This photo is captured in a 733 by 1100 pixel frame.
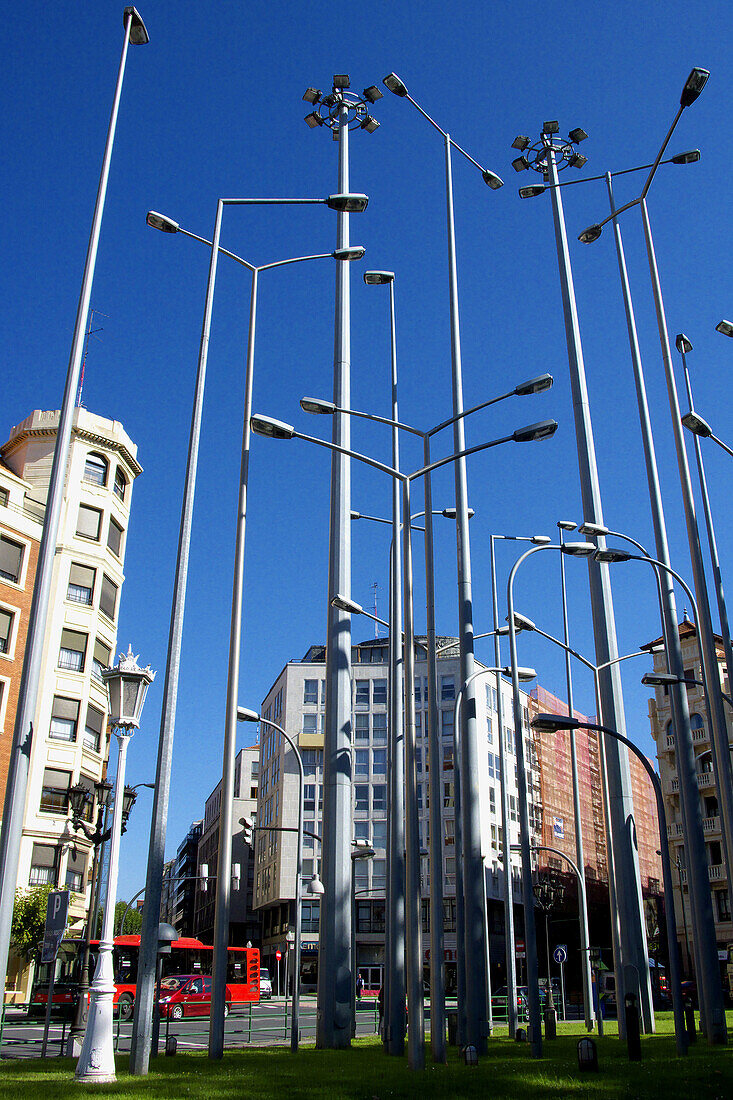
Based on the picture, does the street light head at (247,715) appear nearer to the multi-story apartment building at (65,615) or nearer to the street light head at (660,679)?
the street light head at (660,679)

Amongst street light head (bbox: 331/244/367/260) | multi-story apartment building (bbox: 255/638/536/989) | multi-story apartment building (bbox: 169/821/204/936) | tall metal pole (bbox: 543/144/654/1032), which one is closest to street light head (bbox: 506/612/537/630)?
tall metal pole (bbox: 543/144/654/1032)

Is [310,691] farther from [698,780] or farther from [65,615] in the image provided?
[65,615]

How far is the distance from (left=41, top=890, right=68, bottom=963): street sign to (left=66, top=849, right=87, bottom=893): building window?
26.7 m

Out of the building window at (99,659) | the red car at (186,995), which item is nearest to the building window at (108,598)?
the building window at (99,659)

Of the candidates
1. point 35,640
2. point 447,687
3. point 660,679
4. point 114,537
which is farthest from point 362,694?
point 35,640

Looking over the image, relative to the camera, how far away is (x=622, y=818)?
19.5m

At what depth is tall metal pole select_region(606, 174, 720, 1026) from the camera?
18.7 metres

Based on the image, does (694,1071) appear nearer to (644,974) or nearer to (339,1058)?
(339,1058)

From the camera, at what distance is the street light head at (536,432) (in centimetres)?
1575

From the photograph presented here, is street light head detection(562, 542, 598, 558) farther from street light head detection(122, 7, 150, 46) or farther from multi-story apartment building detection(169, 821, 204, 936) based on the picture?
multi-story apartment building detection(169, 821, 204, 936)

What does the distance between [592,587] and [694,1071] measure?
417 inches

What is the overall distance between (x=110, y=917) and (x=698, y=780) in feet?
144

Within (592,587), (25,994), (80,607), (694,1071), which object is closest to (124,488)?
(80,607)

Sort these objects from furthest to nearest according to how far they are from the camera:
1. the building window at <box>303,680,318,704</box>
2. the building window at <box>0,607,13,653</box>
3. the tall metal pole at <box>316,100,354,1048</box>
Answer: the building window at <box>303,680,318,704</box>, the building window at <box>0,607,13,653</box>, the tall metal pole at <box>316,100,354,1048</box>
